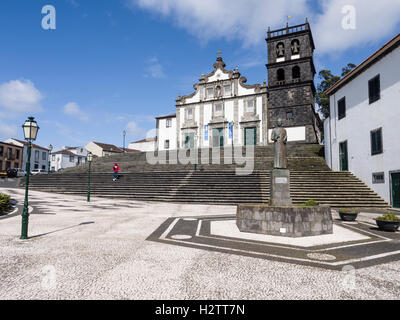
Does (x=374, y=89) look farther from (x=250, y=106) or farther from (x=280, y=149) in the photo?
(x=250, y=106)

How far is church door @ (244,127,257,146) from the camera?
33.9m

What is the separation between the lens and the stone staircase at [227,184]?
16.3 metres

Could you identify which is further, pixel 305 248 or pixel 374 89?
pixel 374 89

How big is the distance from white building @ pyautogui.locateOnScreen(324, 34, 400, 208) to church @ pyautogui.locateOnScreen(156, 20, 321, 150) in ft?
36.8

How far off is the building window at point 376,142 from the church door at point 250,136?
17.6m

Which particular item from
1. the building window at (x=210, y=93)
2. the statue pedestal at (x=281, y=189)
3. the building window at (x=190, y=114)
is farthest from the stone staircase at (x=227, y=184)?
the building window at (x=210, y=93)

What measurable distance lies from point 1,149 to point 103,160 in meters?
31.3

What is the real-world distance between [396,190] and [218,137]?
23.8 metres

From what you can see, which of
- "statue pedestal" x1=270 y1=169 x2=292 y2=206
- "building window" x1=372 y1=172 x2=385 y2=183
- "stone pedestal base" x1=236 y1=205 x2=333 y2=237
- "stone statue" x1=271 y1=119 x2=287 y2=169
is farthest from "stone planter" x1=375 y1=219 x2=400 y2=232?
"building window" x1=372 y1=172 x2=385 y2=183

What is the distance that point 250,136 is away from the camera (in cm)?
3419

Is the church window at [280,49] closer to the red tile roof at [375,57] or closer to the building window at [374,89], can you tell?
the red tile roof at [375,57]

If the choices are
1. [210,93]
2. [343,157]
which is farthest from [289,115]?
[343,157]

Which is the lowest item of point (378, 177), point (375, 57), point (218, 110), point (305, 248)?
point (305, 248)
